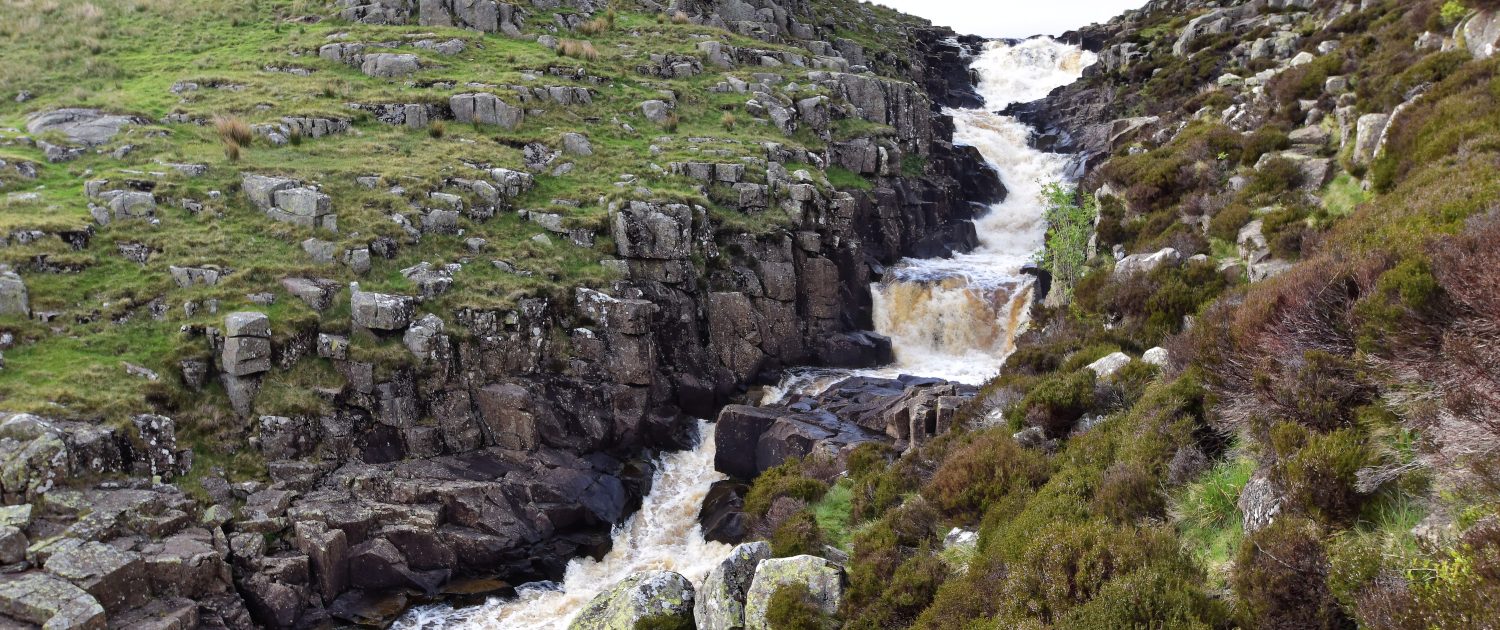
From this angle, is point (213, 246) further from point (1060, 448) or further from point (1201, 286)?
point (1201, 286)

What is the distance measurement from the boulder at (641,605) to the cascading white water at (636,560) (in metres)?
4.32

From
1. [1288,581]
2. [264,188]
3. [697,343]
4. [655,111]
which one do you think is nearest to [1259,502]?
[1288,581]

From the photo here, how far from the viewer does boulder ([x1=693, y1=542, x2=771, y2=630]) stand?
1292 centimetres

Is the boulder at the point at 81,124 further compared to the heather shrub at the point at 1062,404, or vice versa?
the boulder at the point at 81,124

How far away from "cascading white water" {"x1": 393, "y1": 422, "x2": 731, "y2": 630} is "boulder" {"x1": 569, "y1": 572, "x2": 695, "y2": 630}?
432 cm

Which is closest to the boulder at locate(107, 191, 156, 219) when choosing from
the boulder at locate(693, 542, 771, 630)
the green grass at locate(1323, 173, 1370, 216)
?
the boulder at locate(693, 542, 771, 630)

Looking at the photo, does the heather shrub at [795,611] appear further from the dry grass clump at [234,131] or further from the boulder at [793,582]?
the dry grass clump at [234,131]

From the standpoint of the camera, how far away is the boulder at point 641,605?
13898 millimetres

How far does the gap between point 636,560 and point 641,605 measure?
25.0 ft

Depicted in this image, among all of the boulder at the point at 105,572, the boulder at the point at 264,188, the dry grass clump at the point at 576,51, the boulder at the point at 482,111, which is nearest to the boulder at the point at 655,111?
the boulder at the point at 482,111

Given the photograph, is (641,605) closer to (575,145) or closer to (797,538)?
(797,538)

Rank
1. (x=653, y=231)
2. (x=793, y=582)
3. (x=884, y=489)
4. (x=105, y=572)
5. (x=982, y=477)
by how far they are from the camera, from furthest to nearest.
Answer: (x=653, y=231) → (x=884, y=489) → (x=105, y=572) → (x=982, y=477) → (x=793, y=582)

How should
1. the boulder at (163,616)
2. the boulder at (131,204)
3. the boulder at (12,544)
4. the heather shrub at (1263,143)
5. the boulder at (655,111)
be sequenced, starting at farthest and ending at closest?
the boulder at (655,111)
the boulder at (131,204)
the heather shrub at (1263,143)
the boulder at (163,616)
the boulder at (12,544)

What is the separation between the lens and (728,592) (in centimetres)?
1313
